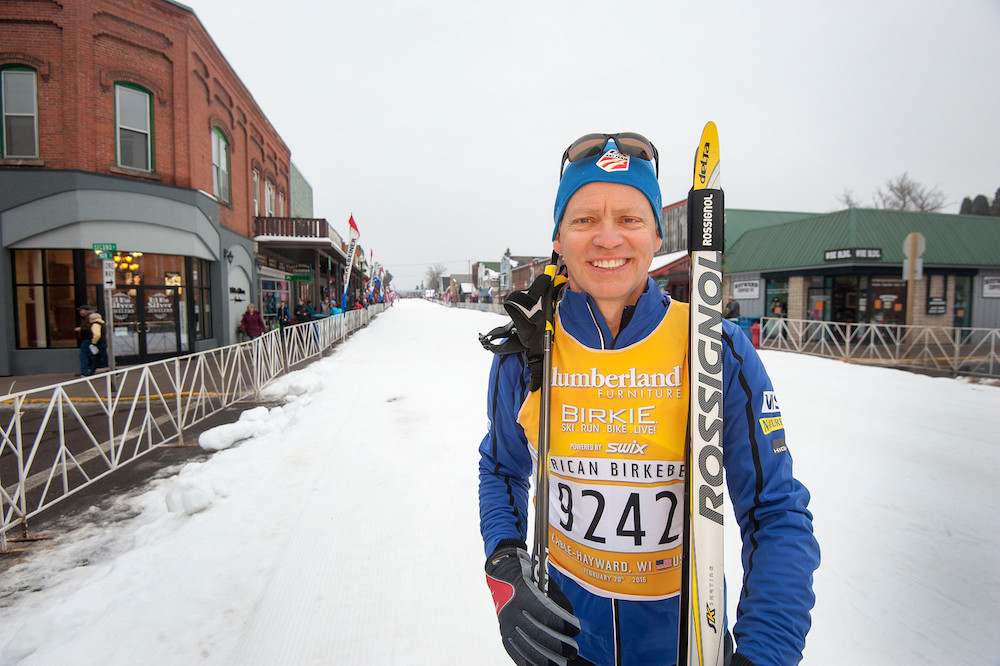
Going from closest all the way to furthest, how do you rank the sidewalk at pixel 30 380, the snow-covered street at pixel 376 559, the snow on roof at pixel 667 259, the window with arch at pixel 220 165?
the snow-covered street at pixel 376 559, the sidewalk at pixel 30 380, the window with arch at pixel 220 165, the snow on roof at pixel 667 259

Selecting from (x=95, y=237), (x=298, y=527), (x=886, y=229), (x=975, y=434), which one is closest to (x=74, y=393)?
(x=95, y=237)

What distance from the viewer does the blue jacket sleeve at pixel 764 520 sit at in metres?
1.19

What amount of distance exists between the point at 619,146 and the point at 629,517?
47.8 inches

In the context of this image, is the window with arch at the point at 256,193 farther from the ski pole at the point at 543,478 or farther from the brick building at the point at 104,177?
the ski pole at the point at 543,478

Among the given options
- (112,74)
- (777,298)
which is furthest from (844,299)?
(112,74)

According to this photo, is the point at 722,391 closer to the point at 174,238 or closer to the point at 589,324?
the point at 589,324

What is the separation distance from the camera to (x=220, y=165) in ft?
52.2

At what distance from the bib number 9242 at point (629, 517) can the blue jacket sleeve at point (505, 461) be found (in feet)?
0.79

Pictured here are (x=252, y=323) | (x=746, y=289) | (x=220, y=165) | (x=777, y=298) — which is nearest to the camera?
(x=252, y=323)

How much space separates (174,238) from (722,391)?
51.1 feet

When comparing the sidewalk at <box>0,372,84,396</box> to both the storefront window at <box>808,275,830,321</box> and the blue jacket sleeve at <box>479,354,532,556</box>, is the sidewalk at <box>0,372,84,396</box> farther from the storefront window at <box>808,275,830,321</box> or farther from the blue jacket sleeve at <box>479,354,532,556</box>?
the storefront window at <box>808,275,830,321</box>

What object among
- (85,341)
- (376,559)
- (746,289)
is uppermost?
(746,289)

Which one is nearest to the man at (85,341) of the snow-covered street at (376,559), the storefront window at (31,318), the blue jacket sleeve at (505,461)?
the storefront window at (31,318)

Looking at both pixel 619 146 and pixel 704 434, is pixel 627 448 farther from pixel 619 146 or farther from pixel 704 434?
pixel 619 146
